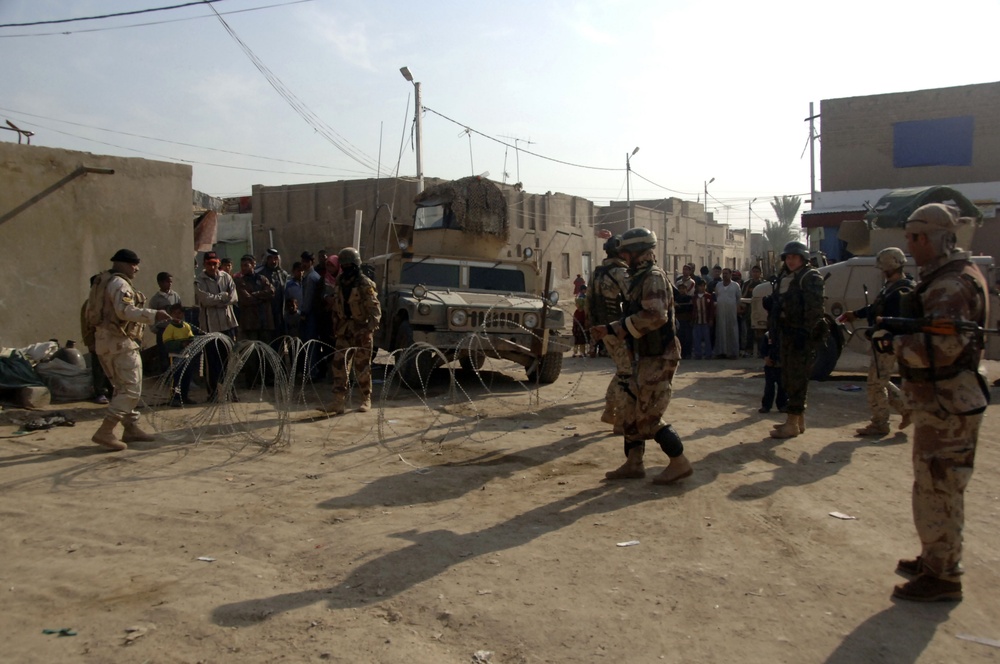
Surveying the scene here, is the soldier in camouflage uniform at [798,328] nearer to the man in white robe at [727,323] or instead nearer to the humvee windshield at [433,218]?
the humvee windshield at [433,218]

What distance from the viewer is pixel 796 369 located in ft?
21.6

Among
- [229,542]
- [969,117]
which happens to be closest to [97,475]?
[229,542]

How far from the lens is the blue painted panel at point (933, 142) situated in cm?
2305

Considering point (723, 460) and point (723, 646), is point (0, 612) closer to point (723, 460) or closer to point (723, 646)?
point (723, 646)

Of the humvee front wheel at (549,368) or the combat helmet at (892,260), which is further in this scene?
the humvee front wheel at (549,368)

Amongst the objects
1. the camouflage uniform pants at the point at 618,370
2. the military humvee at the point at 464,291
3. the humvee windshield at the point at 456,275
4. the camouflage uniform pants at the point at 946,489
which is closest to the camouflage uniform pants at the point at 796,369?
the camouflage uniform pants at the point at 618,370

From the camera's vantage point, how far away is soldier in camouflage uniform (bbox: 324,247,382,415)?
25.3ft

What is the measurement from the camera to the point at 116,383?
20.7 feet

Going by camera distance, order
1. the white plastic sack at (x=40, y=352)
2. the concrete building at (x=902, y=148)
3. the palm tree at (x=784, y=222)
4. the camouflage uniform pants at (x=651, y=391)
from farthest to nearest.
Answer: the palm tree at (x=784, y=222) → the concrete building at (x=902, y=148) → the white plastic sack at (x=40, y=352) → the camouflage uniform pants at (x=651, y=391)

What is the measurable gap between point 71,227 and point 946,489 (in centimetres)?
918

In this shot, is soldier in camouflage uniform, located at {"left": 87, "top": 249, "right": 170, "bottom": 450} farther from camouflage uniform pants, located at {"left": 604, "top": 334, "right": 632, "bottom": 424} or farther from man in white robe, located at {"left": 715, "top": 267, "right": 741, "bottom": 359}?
man in white robe, located at {"left": 715, "top": 267, "right": 741, "bottom": 359}

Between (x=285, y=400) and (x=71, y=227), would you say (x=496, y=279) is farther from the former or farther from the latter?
(x=71, y=227)

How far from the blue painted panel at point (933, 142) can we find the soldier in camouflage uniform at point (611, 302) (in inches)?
820

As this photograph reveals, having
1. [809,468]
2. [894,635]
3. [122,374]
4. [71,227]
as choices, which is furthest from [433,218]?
[894,635]
